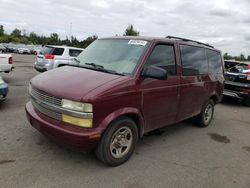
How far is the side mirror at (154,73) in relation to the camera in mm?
3701

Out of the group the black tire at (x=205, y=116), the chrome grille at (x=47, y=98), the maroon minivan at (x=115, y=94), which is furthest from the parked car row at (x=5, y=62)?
the black tire at (x=205, y=116)

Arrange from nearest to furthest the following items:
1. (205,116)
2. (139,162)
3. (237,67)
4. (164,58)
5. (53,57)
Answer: (139,162)
(164,58)
(205,116)
(237,67)
(53,57)

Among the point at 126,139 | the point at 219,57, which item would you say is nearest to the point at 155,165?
the point at 126,139

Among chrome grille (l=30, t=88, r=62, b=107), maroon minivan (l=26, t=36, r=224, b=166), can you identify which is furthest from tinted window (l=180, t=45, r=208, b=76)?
chrome grille (l=30, t=88, r=62, b=107)

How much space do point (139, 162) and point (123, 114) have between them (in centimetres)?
90

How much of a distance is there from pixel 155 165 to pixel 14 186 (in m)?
2.03

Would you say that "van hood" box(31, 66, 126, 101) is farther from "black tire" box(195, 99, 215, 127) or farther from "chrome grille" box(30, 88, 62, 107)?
"black tire" box(195, 99, 215, 127)

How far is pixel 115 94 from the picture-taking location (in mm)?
3438

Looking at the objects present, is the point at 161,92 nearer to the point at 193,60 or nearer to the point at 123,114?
the point at 123,114

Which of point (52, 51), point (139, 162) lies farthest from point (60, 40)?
point (139, 162)

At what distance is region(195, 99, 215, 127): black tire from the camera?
6005mm

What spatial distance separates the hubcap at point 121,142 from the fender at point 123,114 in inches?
9.2

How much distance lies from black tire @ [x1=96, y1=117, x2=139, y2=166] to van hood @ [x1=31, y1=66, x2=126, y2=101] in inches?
24.5

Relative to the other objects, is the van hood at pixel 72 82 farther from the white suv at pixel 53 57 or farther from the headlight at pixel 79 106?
the white suv at pixel 53 57
